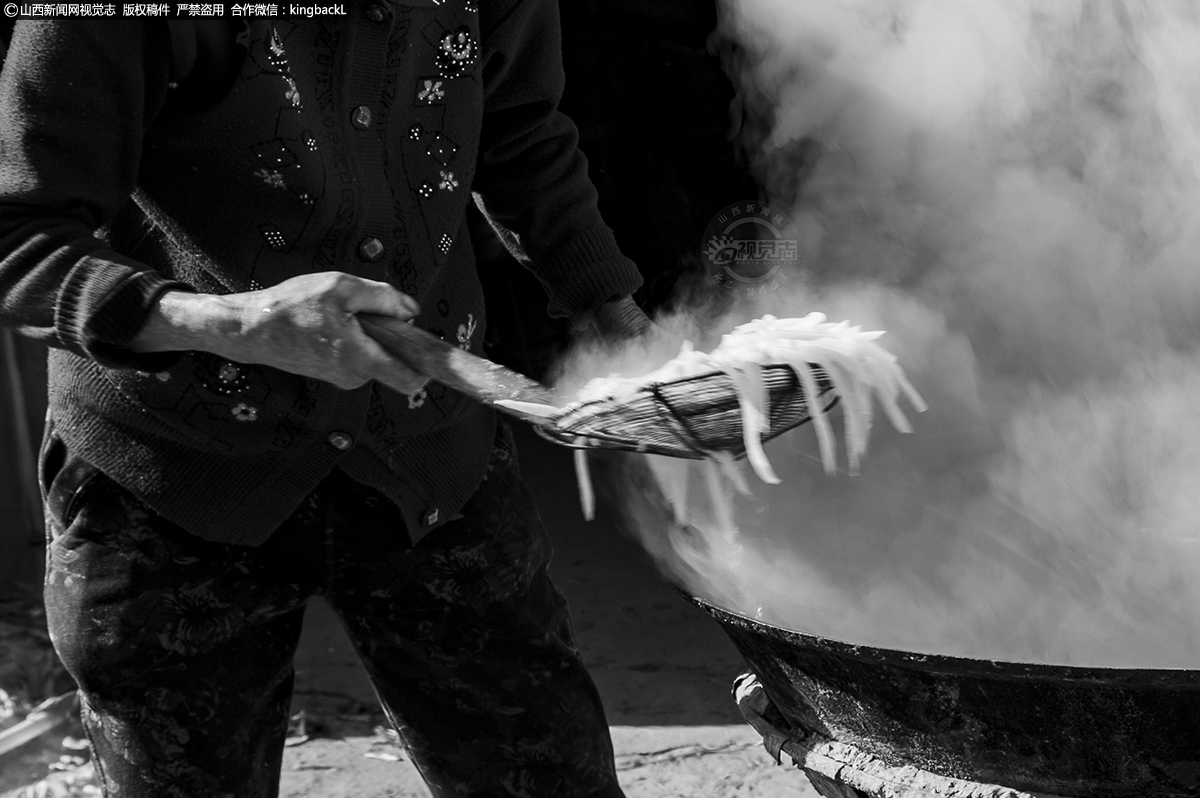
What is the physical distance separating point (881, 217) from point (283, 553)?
298 cm

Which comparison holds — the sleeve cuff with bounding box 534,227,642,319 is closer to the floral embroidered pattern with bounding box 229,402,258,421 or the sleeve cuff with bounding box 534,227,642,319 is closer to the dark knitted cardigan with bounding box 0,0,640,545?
the dark knitted cardigan with bounding box 0,0,640,545

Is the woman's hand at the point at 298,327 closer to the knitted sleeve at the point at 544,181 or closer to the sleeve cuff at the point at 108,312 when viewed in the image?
the sleeve cuff at the point at 108,312

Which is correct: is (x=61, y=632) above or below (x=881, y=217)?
below

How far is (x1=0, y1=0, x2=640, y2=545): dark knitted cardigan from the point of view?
1483 mm

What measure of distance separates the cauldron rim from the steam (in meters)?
0.53

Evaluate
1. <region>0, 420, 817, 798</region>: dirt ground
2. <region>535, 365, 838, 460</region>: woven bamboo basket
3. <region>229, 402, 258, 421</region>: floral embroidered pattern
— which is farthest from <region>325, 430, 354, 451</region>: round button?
<region>0, 420, 817, 798</region>: dirt ground

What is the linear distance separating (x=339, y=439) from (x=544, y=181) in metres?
0.64

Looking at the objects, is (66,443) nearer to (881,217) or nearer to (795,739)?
(795,739)

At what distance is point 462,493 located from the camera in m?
1.90

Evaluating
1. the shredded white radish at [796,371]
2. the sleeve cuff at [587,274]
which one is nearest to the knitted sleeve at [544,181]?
the sleeve cuff at [587,274]

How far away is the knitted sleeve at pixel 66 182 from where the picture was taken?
147cm

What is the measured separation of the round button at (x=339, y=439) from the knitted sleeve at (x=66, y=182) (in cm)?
33

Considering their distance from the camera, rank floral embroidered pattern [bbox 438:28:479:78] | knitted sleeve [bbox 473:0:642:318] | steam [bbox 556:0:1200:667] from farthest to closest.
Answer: steam [bbox 556:0:1200:667], knitted sleeve [bbox 473:0:642:318], floral embroidered pattern [bbox 438:28:479:78]

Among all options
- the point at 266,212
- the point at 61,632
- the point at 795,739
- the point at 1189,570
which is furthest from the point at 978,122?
the point at 61,632
